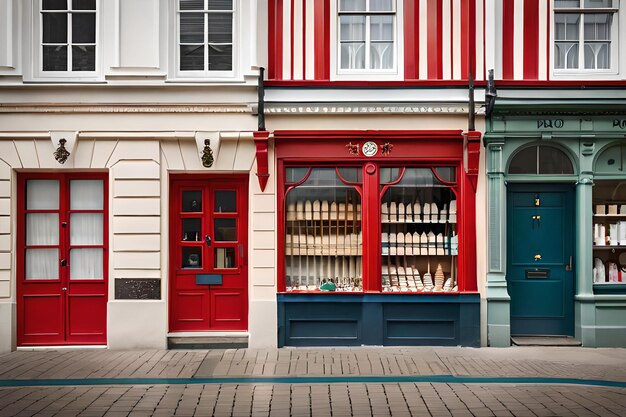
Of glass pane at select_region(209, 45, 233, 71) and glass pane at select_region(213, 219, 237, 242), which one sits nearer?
glass pane at select_region(209, 45, 233, 71)

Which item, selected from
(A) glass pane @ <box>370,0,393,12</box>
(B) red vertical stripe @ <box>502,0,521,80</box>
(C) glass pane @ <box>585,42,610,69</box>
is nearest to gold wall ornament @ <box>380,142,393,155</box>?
(B) red vertical stripe @ <box>502,0,521,80</box>

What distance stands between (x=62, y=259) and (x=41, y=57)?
11.3 feet

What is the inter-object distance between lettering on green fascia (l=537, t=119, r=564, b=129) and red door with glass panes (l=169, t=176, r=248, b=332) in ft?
16.5

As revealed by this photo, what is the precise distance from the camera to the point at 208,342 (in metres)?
11.4

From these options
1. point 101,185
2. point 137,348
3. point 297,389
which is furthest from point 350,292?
point 101,185

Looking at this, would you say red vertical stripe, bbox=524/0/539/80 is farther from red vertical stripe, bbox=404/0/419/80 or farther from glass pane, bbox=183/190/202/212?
glass pane, bbox=183/190/202/212

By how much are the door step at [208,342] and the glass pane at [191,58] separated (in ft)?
14.9

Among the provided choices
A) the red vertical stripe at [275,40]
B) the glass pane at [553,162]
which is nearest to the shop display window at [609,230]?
the glass pane at [553,162]

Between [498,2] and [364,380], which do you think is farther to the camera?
[498,2]

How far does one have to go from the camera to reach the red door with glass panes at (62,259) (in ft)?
37.6

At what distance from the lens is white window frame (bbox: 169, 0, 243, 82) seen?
11.5m

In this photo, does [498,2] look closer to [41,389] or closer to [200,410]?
[200,410]

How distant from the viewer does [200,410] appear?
26.1ft

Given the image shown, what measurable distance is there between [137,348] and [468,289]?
557 centimetres
